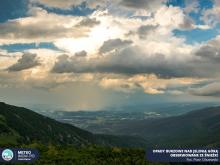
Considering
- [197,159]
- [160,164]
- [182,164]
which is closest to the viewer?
[197,159]

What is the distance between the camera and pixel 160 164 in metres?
193

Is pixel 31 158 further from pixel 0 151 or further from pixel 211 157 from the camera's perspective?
pixel 211 157

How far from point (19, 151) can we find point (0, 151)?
7.45 meters

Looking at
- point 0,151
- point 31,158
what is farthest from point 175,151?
point 0,151

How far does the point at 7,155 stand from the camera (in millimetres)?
134000

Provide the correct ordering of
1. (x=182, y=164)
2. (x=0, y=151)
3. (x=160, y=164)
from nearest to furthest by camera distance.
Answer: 1. (x=0, y=151)
2. (x=182, y=164)
3. (x=160, y=164)

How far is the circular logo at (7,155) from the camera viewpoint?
132275 mm

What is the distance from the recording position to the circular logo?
132m
